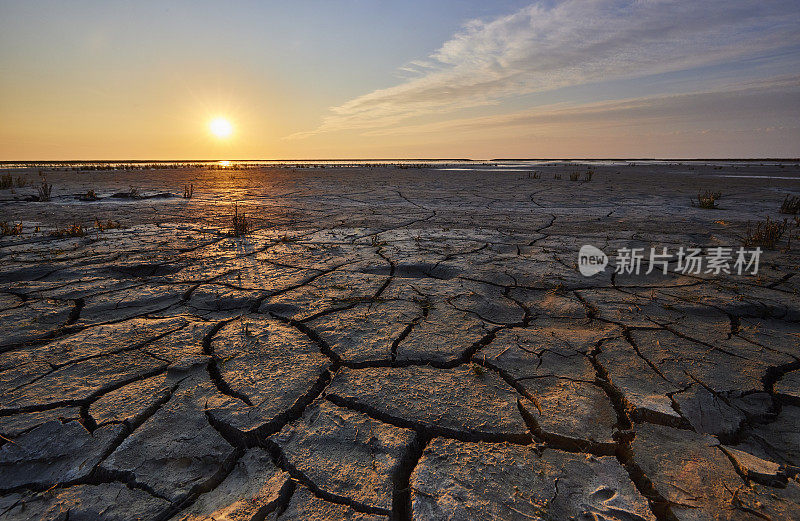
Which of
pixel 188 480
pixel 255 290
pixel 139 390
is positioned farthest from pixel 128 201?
pixel 188 480

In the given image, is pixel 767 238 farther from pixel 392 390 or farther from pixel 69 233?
pixel 69 233

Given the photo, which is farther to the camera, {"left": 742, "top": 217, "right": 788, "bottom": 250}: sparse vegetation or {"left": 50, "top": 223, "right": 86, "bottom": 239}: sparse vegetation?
{"left": 50, "top": 223, "right": 86, "bottom": 239}: sparse vegetation

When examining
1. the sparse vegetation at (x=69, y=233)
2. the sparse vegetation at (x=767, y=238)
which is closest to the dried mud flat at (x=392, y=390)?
the sparse vegetation at (x=767, y=238)

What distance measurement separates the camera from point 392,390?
59.7 inches

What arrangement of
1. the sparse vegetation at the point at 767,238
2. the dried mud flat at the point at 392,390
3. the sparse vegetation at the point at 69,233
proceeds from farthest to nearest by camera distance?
1. the sparse vegetation at the point at 69,233
2. the sparse vegetation at the point at 767,238
3. the dried mud flat at the point at 392,390

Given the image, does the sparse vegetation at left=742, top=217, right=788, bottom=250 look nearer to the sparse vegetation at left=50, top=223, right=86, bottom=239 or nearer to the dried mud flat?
the dried mud flat

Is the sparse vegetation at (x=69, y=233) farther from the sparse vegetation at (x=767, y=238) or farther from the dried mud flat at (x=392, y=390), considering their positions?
the sparse vegetation at (x=767, y=238)

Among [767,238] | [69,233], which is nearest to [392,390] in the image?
[767,238]

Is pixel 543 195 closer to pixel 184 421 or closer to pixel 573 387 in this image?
pixel 573 387

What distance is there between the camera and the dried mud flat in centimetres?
107

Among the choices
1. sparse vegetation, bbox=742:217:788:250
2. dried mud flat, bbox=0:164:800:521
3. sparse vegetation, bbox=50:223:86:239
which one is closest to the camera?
dried mud flat, bbox=0:164:800:521

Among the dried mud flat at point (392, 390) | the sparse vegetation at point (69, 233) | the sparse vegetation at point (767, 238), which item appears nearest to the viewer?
the dried mud flat at point (392, 390)

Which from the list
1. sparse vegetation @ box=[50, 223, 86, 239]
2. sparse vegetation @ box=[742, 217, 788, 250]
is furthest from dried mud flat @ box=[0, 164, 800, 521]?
sparse vegetation @ box=[50, 223, 86, 239]

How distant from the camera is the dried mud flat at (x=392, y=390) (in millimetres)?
1074
